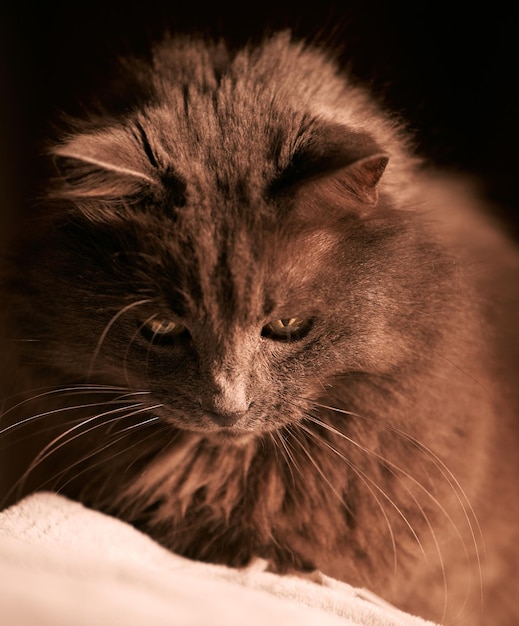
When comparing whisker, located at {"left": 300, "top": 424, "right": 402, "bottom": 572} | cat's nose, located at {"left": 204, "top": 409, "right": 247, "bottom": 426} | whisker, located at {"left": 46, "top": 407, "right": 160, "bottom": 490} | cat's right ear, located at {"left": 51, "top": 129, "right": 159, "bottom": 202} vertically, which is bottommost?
whisker, located at {"left": 46, "top": 407, "right": 160, "bottom": 490}

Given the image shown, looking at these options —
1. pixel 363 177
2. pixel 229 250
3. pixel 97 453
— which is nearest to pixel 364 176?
pixel 363 177

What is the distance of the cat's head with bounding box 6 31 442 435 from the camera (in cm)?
88

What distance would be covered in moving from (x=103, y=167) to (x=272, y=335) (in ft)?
1.12

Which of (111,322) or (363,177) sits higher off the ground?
(363,177)

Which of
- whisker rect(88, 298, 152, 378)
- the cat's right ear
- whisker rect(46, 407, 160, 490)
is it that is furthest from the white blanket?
the cat's right ear

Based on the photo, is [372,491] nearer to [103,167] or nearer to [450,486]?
[450,486]

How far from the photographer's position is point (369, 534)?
110cm

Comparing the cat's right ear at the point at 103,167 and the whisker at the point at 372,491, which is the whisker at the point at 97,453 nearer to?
the whisker at the point at 372,491

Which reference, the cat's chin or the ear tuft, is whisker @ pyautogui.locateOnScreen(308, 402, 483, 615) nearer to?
the cat's chin

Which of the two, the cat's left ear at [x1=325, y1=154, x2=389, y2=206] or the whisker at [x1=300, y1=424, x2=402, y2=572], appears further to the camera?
the whisker at [x1=300, y1=424, x2=402, y2=572]

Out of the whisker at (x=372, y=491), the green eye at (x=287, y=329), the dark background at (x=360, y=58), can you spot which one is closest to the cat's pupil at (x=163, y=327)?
the green eye at (x=287, y=329)

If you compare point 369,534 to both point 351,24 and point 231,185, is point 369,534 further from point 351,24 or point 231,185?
point 351,24

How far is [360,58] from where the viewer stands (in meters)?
1.15

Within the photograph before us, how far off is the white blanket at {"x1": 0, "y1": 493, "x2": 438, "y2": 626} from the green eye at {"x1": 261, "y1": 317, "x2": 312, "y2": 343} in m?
0.39
